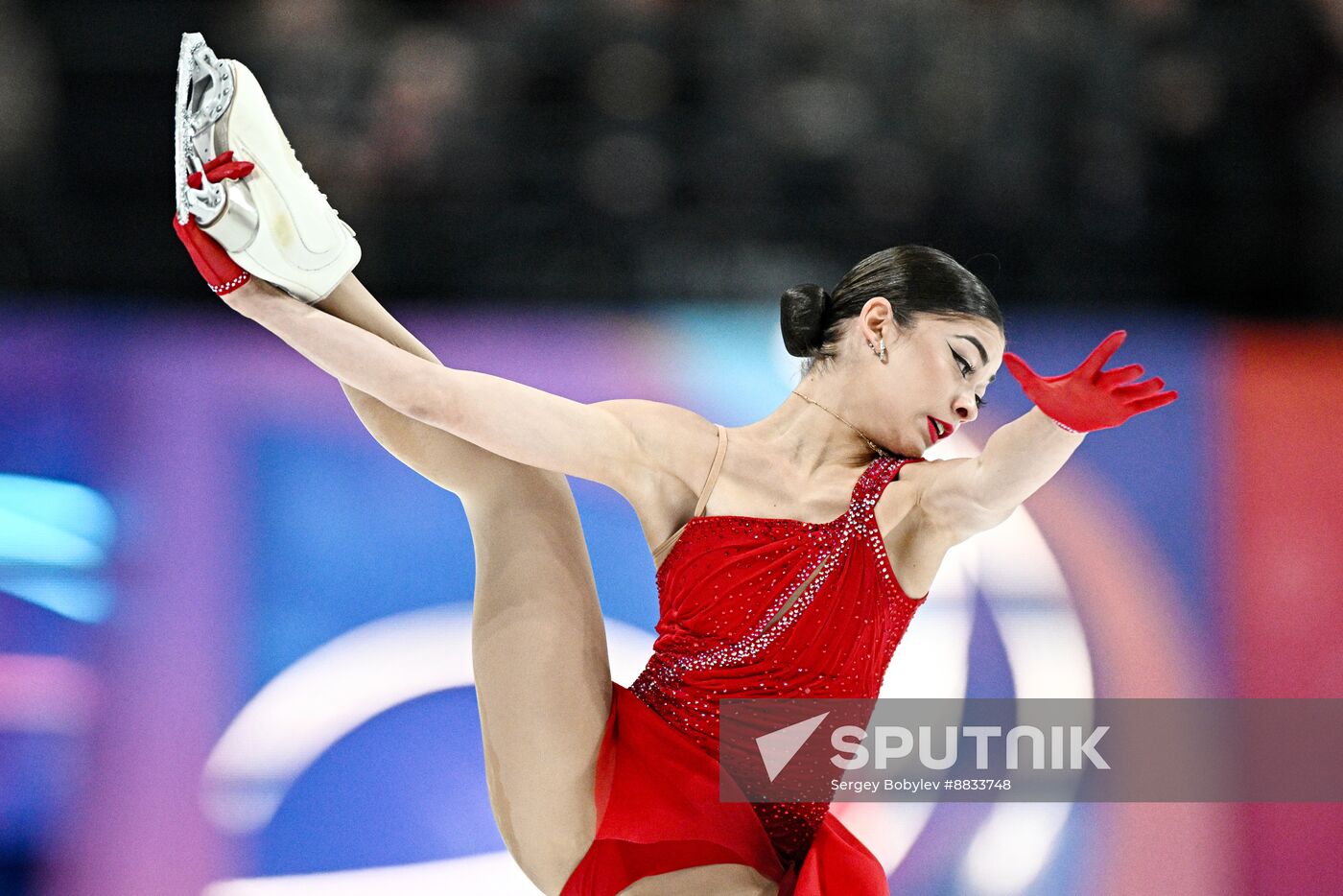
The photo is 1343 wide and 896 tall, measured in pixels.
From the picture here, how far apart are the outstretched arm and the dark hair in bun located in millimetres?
273

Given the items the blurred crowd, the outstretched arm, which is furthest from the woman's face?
the blurred crowd

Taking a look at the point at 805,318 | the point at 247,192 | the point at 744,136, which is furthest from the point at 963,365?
the point at 744,136

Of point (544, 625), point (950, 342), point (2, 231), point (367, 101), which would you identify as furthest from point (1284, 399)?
point (2, 231)

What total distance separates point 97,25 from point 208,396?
53.6 inches

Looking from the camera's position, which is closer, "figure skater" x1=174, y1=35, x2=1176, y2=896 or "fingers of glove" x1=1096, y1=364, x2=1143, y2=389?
"fingers of glove" x1=1096, y1=364, x2=1143, y2=389

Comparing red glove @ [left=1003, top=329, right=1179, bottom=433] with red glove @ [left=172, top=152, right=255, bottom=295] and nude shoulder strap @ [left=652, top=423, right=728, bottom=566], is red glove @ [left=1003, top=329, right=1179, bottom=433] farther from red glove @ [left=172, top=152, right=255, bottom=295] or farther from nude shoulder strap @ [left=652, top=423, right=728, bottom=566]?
red glove @ [left=172, top=152, right=255, bottom=295]

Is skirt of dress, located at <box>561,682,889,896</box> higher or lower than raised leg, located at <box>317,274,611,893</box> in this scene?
lower

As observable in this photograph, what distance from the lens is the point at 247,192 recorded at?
213 cm

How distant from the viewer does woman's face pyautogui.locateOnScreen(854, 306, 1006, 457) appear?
2229 millimetres

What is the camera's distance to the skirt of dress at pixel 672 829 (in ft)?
7.11

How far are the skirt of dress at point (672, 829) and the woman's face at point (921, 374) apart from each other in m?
0.63

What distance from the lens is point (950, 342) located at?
7.30 ft

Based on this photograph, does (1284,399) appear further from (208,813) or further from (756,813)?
(208,813)

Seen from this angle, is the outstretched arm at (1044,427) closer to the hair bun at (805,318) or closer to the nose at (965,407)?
the nose at (965,407)
